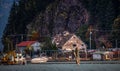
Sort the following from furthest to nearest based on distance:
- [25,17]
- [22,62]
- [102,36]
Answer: [25,17], [102,36], [22,62]

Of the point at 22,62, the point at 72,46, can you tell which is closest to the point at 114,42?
the point at 72,46

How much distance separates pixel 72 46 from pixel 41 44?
25.7ft

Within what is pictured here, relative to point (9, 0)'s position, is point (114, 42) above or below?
below

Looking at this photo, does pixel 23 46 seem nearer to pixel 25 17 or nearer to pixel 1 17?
pixel 25 17

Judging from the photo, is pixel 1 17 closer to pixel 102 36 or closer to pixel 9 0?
pixel 9 0

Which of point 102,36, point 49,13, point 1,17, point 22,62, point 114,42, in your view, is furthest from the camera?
point 1,17

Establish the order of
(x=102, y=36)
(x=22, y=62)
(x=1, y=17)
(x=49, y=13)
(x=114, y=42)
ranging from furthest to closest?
(x=1, y=17) < (x=49, y=13) < (x=102, y=36) < (x=114, y=42) < (x=22, y=62)

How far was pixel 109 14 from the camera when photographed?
316 ft

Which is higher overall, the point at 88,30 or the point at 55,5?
the point at 55,5

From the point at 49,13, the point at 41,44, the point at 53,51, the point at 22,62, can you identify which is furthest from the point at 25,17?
the point at 22,62

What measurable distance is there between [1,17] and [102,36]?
3211 inches

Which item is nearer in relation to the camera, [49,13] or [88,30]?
[88,30]

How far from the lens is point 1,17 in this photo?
16862cm

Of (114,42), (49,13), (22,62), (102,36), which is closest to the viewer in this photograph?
(22,62)
